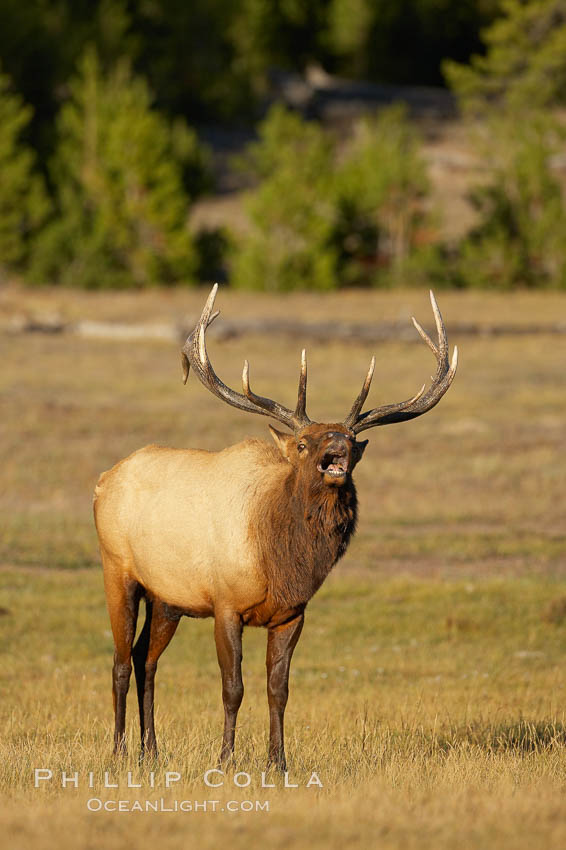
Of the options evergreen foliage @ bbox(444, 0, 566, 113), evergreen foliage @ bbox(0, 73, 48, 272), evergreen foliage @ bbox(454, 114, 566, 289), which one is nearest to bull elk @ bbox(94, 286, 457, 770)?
evergreen foliage @ bbox(444, 0, 566, 113)

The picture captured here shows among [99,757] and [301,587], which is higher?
[301,587]

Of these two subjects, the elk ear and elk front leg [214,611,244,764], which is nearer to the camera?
elk front leg [214,611,244,764]

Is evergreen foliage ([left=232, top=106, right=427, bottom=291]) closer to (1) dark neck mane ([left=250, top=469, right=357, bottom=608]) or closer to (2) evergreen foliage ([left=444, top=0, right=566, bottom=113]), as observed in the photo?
(2) evergreen foliage ([left=444, top=0, right=566, bottom=113])

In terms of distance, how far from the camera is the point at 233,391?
29.2 ft

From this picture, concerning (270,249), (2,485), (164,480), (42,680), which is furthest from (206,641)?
(270,249)

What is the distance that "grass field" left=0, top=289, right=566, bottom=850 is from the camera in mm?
6555

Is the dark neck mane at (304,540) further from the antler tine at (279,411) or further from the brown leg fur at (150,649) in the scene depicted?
the brown leg fur at (150,649)

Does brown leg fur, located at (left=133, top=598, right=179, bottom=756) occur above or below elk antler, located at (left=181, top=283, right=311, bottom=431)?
below

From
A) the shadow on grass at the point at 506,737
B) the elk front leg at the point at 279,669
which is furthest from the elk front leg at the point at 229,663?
the shadow on grass at the point at 506,737

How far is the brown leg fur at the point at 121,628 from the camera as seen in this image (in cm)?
925

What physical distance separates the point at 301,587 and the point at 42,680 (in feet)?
14.9

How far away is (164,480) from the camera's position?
9.08m

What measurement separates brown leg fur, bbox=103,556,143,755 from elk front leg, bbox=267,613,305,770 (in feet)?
3.69

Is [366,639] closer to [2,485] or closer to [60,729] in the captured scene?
[60,729]
